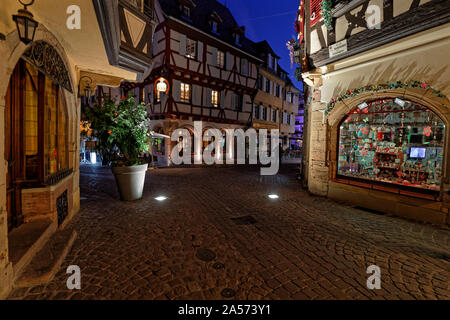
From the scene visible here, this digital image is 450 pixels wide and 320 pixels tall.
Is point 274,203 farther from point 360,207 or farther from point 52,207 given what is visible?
point 52,207

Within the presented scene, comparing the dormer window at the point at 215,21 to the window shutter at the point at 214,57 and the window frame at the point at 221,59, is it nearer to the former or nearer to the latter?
the window frame at the point at 221,59

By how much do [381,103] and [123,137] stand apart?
22.2 feet

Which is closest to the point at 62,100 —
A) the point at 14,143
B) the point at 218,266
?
the point at 14,143

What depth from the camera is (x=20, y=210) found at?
338 cm

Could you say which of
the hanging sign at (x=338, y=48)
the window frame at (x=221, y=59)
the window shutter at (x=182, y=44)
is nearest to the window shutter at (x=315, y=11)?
the hanging sign at (x=338, y=48)

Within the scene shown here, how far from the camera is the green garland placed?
5805mm

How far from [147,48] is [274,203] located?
537 cm

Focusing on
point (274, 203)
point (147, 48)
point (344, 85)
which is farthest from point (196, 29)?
point (274, 203)

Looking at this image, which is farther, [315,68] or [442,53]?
[315,68]

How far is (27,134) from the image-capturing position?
3588 mm

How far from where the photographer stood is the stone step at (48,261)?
241 centimetres

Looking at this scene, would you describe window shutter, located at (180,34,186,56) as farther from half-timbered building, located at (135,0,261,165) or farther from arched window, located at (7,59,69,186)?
arched window, located at (7,59,69,186)

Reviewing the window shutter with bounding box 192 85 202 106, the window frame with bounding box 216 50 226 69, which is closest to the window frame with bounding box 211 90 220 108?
the window shutter with bounding box 192 85 202 106

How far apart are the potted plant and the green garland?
217 inches
